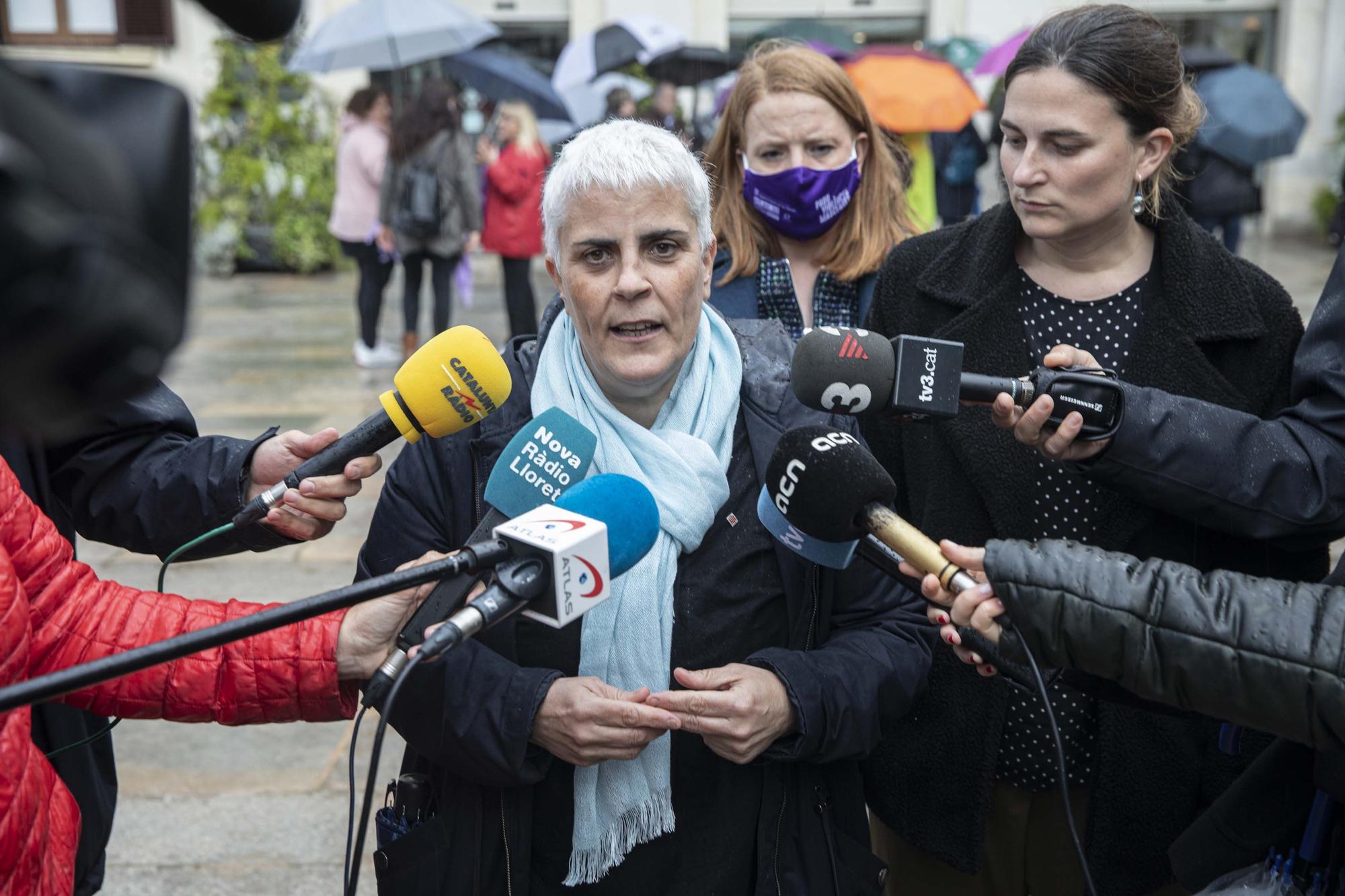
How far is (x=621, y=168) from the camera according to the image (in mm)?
2088

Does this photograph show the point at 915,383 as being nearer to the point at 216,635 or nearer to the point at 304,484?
the point at 304,484

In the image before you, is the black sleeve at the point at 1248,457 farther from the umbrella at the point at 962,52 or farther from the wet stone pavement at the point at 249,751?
the umbrella at the point at 962,52

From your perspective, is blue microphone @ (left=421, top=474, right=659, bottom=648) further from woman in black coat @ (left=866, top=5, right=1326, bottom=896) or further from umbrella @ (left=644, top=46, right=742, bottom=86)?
umbrella @ (left=644, top=46, right=742, bottom=86)

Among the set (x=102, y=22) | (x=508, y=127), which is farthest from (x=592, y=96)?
(x=102, y=22)

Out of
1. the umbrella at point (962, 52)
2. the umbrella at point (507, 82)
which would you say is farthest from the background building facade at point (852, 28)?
the umbrella at point (507, 82)

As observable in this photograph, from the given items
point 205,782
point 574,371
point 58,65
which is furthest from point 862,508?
point 205,782

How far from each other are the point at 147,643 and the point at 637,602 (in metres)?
0.75

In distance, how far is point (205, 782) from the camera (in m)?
3.93

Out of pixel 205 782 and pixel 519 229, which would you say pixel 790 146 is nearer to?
pixel 205 782

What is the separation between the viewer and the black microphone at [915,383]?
1.88 m

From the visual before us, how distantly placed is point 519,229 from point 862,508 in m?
8.76

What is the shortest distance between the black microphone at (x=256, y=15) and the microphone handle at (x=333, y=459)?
0.92 meters

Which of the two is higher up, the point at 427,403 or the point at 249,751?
the point at 427,403

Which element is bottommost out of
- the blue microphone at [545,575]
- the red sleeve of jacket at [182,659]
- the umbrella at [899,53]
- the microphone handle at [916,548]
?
the red sleeve of jacket at [182,659]
